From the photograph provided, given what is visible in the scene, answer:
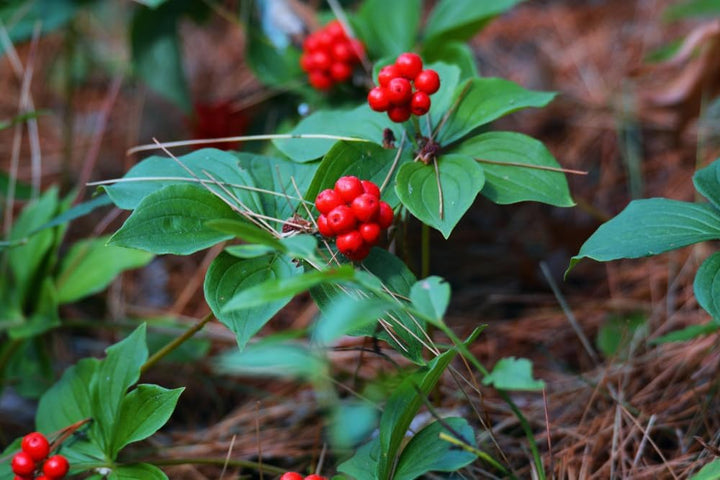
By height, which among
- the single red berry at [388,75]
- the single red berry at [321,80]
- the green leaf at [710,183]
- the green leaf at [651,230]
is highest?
the single red berry at [388,75]

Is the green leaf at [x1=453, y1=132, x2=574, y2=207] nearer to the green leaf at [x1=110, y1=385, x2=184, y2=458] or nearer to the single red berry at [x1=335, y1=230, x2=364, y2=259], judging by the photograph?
the single red berry at [x1=335, y1=230, x2=364, y2=259]

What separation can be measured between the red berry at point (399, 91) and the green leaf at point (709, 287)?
72 cm

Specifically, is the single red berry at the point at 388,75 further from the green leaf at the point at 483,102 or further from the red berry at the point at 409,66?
the green leaf at the point at 483,102

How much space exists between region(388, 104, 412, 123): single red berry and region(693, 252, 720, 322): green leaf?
71 cm

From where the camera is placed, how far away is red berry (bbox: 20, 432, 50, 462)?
4.52ft

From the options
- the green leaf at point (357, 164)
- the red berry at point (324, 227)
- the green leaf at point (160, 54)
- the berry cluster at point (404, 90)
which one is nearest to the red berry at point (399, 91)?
the berry cluster at point (404, 90)

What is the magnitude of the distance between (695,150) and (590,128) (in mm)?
500

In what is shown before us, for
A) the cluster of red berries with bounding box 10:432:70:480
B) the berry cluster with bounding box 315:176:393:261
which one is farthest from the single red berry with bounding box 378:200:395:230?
the cluster of red berries with bounding box 10:432:70:480

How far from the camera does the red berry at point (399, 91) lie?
57.1 inches

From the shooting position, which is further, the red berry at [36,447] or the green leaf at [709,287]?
the red berry at [36,447]

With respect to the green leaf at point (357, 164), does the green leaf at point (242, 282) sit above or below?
below

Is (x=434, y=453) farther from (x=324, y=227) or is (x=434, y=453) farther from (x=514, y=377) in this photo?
(x=324, y=227)

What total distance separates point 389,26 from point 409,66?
95 centimetres

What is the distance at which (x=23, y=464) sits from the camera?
4.47 ft
